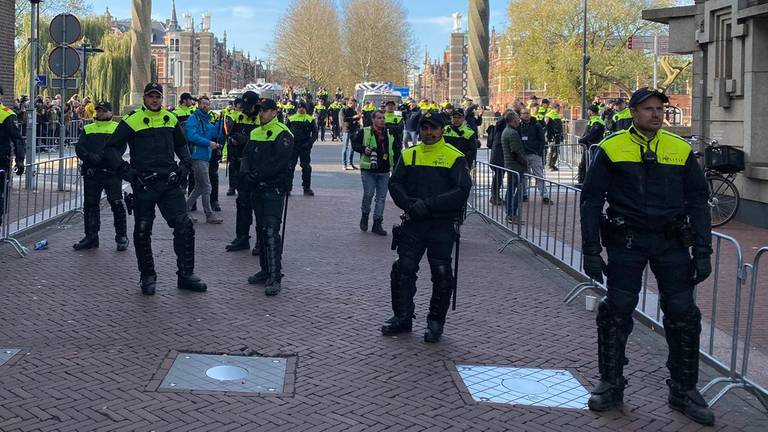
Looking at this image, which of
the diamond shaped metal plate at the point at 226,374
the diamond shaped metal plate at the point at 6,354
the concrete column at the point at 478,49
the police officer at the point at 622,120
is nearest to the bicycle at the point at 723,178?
the police officer at the point at 622,120

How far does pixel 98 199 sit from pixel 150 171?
2.92 m

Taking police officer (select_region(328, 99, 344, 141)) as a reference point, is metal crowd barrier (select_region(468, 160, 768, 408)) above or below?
below

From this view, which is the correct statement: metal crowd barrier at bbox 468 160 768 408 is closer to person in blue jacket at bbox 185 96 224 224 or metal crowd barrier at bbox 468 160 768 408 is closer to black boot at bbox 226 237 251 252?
black boot at bbox 226 237 251 252

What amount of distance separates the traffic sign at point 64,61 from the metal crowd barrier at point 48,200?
1835 millimetres

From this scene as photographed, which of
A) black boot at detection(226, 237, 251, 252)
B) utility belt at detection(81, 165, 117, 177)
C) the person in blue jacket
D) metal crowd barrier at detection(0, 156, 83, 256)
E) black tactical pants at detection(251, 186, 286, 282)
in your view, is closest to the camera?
black tactical pants at detection(251, 186, 286, 282)

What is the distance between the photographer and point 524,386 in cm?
579

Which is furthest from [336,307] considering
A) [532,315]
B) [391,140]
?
[391,140]

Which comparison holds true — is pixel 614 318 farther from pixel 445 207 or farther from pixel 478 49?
pixel 478 49

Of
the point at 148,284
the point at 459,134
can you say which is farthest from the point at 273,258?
the point at 459,134

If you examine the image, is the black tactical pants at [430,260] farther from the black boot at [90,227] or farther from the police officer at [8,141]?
the police officer at [8,141]

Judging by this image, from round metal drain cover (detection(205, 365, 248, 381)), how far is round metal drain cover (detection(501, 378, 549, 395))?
1644 millimetres

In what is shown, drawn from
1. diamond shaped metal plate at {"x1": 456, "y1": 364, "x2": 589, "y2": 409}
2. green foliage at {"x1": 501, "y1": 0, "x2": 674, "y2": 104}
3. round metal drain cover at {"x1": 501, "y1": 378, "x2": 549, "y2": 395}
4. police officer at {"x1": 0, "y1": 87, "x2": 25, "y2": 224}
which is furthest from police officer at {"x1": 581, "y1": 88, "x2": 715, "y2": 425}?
green foliage at {"x1": 501, "y1": 0, "x2": 674, "y2": 104}

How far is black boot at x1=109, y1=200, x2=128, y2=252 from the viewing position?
35.7 feet

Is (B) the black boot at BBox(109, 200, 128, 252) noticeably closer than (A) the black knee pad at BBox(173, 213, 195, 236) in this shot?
No
